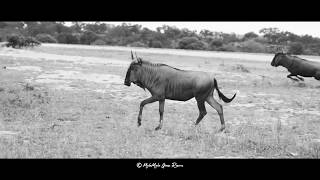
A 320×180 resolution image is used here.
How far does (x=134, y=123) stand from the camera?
9836 millimetres

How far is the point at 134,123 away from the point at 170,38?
54.4m

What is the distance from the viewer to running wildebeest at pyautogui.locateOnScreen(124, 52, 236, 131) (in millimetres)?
9031

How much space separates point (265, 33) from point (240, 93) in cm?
4655

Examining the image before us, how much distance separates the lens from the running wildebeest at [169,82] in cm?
903

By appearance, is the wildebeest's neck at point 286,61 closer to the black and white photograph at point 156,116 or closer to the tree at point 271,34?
the black and white photograph at point 156,116

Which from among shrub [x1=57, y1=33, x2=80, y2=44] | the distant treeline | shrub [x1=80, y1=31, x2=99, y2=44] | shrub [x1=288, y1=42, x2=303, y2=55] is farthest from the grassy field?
shrub [x1=80, y1=31, x2=99, y2=44]

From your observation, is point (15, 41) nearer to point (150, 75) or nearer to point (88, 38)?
point (88, 38)

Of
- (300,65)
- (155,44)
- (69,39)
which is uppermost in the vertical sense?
(300,65)

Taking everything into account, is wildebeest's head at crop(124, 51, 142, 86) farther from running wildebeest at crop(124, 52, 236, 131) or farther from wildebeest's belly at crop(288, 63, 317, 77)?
wildebeest's belly at crop(288, 63, 317, 77)

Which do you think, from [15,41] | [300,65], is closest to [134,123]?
[300,65]

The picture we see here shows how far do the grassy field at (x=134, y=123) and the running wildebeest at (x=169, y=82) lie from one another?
27.0 inches

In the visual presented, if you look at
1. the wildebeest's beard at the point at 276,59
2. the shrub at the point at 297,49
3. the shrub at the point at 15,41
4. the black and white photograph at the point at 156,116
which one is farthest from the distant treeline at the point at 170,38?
the black and white photograph at the point at 156,116

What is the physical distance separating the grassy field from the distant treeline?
87.3ft
